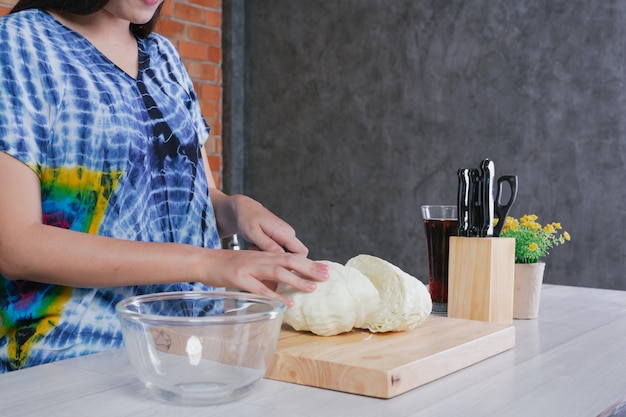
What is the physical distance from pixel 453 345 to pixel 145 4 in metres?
0.79

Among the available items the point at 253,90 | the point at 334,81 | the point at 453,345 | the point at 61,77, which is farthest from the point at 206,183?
the point at 253,90

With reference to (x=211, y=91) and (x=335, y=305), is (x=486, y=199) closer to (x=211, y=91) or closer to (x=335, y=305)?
(x=335, y=305)

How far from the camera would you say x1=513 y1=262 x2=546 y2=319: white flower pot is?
4.43 ft

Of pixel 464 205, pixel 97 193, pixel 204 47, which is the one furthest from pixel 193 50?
pixel 464 205

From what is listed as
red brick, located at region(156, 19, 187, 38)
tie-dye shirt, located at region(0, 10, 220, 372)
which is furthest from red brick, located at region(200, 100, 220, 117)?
tie-dye shirt, located at region(0, 10, 220, 372)

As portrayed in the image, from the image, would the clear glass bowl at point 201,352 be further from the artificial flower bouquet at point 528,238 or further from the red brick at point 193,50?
the red brick at point 193,50

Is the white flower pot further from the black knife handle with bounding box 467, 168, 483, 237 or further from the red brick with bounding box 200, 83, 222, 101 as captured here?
the red brick with bounding box 200, 83, 222, 101

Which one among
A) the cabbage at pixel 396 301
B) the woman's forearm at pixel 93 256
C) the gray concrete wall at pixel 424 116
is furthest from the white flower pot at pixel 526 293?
the gray concrete wall at pixel 424 116

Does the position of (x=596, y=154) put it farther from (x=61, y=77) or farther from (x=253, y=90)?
(x=61, y=77)

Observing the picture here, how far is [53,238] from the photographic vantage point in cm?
108

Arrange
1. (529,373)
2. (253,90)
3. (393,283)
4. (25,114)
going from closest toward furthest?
(529,373) → (393,283) → (25,114) → (253,90)

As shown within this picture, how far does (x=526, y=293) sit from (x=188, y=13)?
2.73 m

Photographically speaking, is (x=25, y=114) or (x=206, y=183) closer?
(x=25, y=114)

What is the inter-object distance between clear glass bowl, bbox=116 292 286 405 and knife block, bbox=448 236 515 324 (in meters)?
0.49
